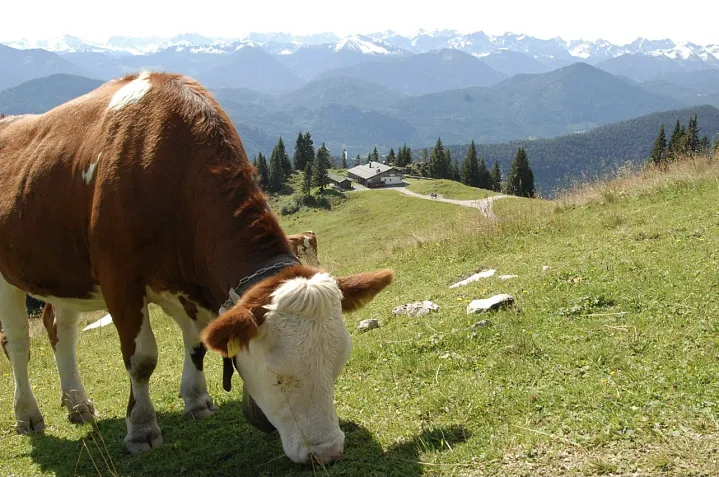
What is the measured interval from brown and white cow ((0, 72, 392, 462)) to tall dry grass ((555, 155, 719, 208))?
11104 millimetres

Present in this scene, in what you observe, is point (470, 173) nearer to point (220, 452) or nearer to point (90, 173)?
point (90, 173)

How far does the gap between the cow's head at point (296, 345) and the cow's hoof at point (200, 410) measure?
238 centimetres

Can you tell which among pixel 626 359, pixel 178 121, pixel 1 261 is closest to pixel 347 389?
pixel 626 359

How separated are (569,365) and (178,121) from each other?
4261 millimetres

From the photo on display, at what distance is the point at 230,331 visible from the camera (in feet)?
12.8

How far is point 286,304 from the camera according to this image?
393cm

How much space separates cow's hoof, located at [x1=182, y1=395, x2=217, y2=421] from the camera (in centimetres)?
631

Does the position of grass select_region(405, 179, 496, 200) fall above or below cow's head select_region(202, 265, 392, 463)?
below

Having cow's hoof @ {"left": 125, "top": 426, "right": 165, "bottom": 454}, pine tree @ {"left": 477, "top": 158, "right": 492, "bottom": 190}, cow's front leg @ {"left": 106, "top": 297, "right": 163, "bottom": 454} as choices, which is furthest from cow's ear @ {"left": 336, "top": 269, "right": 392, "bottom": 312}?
pine tree @ {"left": 477, "top": 158, "right": 492, "bottom": 190}

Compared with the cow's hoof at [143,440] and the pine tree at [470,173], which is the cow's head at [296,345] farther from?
the pine tree at [470,173]

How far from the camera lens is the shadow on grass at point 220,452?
13.9 feet

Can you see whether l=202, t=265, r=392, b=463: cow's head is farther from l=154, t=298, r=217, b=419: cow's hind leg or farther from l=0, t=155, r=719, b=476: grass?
l=154, t=298, r=217, b=419: cow's hind leg

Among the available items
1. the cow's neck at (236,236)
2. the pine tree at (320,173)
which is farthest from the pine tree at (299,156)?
the cow's neck at (236,236)

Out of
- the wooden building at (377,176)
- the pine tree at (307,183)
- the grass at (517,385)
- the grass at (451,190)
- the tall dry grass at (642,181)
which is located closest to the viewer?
the grass at (517,385)
